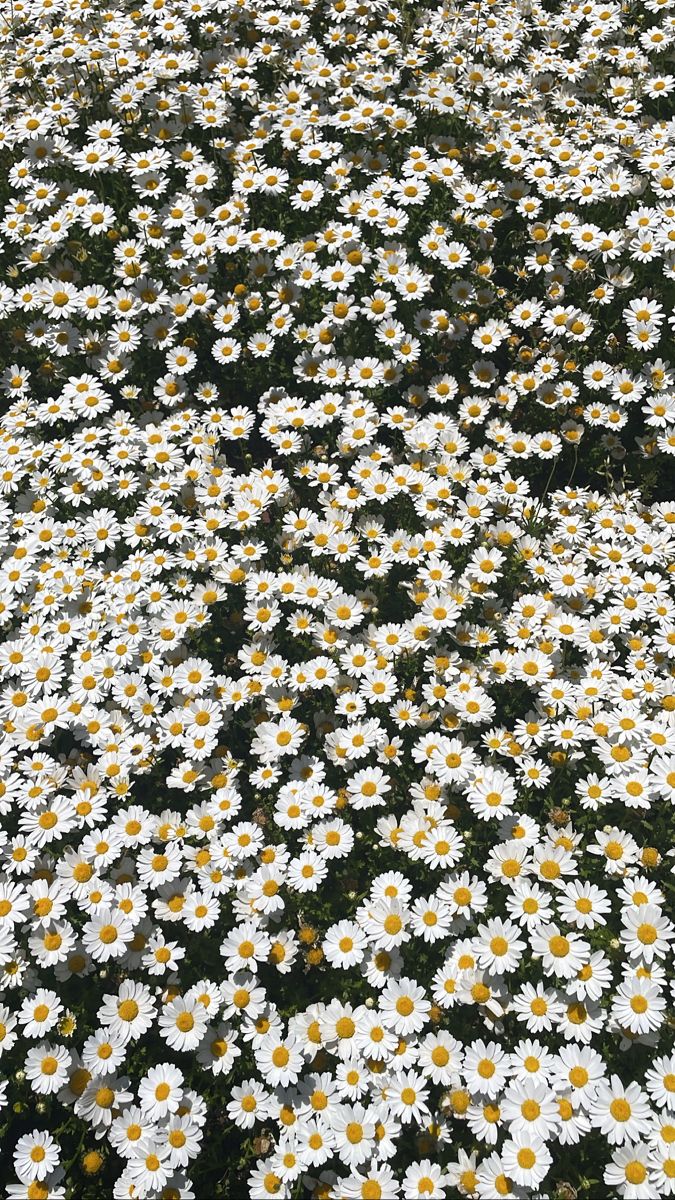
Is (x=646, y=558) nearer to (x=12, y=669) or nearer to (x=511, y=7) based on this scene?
(x=12, y=669)

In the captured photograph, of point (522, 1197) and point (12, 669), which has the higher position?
point (12, 669)

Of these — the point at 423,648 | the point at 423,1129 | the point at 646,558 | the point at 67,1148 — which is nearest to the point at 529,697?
the point at 423,648

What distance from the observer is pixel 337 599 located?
511 centimetres

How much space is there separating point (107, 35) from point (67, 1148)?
814 centimetres

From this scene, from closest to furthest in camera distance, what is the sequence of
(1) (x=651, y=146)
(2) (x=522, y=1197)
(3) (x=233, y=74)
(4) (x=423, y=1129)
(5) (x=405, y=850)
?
(2) (x=522, y=1197) → (4) (x=423, y=1129) → (5) (x=405, y=850) → (1) (x=651, y=146) → (3) (x=233, y=74)

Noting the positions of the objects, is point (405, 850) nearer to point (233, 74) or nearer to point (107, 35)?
point (233, 74)

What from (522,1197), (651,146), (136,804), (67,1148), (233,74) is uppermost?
(233,74)

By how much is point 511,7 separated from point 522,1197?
863 centimetres

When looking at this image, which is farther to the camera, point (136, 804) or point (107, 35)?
point (107, 35)

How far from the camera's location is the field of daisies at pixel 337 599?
3934mm

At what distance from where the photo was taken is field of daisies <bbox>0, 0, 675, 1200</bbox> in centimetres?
393

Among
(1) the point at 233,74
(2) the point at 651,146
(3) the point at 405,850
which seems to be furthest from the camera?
(1) the point at 233,74

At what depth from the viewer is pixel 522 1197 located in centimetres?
357

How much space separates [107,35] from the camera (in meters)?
7.31
